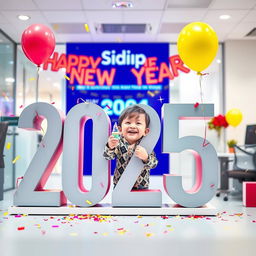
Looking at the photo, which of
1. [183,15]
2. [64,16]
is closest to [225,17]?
[183,15]

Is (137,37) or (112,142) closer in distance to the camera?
(112,142)

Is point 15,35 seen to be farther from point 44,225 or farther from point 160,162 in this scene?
point 44,225

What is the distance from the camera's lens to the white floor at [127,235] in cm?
209

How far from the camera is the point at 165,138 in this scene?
129 inches

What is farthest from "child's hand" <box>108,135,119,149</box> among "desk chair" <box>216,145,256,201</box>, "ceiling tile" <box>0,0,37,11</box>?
"ceiling tile" <box>0,0,37,11</box>

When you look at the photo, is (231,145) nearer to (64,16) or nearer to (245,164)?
(245,164)

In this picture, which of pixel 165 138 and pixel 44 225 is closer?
pixel 44 225

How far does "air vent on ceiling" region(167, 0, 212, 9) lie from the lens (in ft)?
16.3

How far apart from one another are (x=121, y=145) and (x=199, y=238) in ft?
4.01

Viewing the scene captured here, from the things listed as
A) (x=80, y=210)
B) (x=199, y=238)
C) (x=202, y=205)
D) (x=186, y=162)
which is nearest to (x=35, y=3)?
(x=80, y=210)

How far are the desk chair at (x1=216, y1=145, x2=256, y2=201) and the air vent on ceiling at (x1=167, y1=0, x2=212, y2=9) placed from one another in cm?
205

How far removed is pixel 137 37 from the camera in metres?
6.38

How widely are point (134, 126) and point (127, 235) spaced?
1.13m

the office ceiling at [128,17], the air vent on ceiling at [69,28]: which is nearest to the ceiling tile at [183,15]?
the office ceiling at [128,17]
